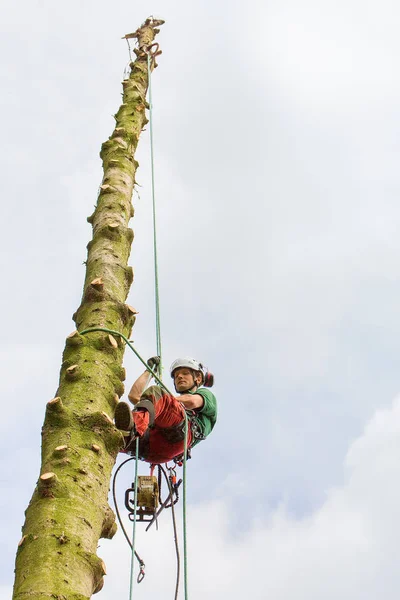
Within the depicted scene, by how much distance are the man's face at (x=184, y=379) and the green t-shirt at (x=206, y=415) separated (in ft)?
0.94

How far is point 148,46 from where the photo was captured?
724cm

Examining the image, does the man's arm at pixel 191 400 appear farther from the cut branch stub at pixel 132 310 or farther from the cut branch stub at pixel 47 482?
the cut branch stub at pixel 47 482

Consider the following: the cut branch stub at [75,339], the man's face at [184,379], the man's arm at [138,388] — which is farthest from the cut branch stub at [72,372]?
the man's face at [184,379]

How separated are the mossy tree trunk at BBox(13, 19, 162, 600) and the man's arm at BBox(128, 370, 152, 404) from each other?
83 cm

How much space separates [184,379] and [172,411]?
35.9 inches

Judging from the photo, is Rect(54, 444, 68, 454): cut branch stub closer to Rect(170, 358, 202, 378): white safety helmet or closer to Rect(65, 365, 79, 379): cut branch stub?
Rect(65, 365, 79, 379): cut branch stub

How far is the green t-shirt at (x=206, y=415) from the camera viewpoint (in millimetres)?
5141

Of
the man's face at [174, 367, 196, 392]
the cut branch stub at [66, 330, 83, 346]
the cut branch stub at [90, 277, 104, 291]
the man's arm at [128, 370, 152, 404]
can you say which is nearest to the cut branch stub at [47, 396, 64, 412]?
the cut branch stub at [66, 330, 83, 346]

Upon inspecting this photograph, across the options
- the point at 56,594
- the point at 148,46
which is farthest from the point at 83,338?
the point at 148,46

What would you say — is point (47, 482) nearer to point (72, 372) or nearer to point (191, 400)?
point (72, 372)

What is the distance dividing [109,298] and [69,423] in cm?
100

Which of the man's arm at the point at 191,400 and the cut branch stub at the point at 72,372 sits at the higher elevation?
the man's arm at the point at 191,400

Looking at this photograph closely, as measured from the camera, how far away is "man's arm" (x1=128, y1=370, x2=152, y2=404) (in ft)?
15.5

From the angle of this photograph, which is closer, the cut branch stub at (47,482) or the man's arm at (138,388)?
the cut branch stub at (47,482)
